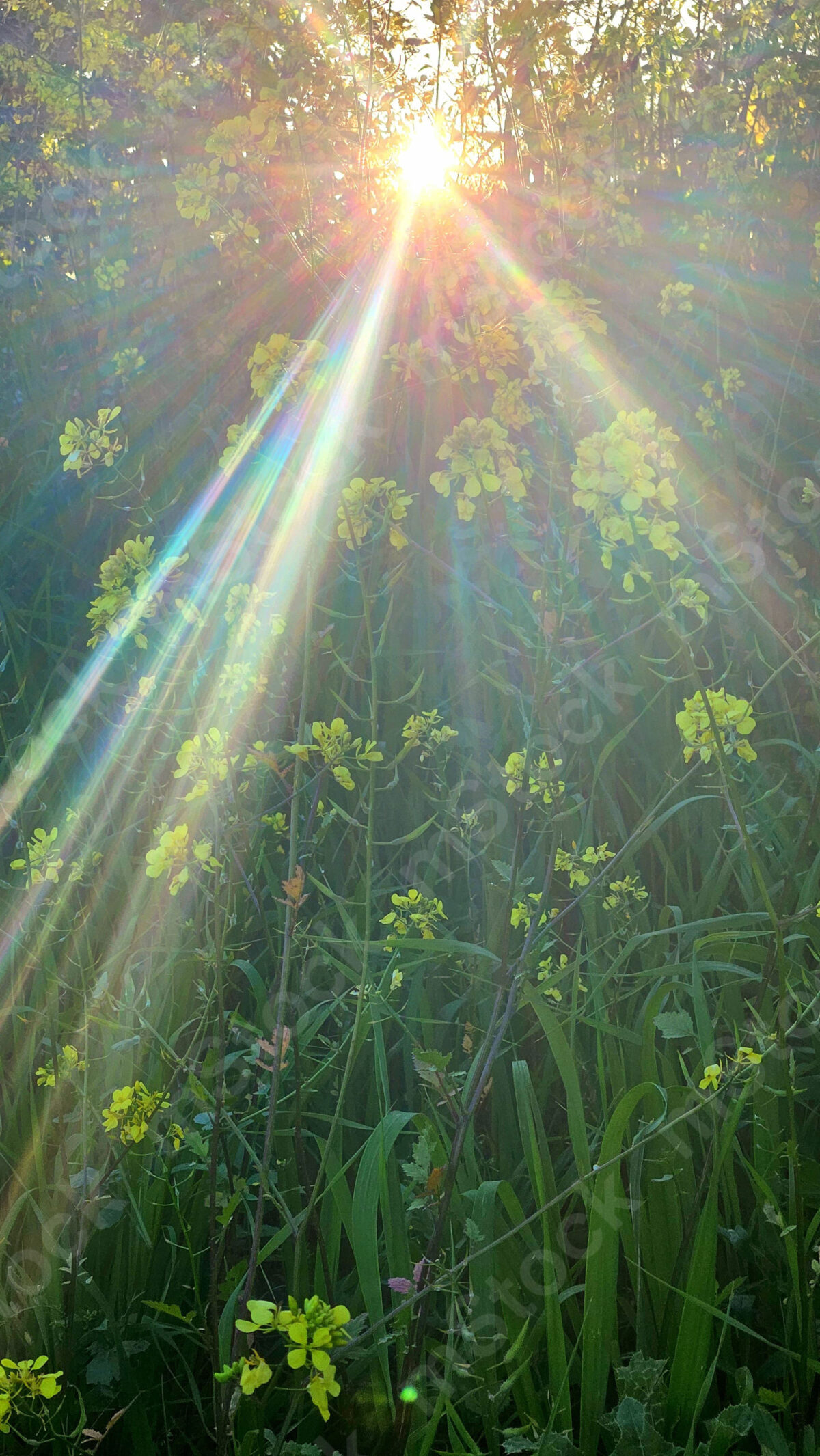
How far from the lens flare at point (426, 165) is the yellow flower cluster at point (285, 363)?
75cm

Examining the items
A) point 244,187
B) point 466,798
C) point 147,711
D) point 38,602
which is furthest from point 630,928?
point 38,602

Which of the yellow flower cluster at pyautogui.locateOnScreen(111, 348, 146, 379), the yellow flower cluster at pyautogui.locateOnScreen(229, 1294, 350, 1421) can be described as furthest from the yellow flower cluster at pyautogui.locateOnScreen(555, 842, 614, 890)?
the yellow flower cluster at pyautogui.locateOnScreen(111, 348, 146, 379)

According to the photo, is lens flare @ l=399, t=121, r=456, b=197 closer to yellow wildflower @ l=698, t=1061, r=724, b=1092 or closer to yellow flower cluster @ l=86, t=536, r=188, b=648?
yellow flower cluster @ l=86, t=536, r=188, b=648

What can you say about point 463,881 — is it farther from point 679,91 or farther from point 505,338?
point 679,91

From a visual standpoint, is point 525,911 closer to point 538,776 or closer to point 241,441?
point 538,776

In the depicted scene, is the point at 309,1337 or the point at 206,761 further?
the point at 206,761

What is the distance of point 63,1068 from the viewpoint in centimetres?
154

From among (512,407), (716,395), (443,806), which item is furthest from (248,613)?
(716,395)

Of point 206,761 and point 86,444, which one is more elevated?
point 86,444

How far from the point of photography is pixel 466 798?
7.08ft

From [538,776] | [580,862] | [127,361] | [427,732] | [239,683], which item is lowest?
[580,862]

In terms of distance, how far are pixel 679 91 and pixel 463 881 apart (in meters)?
2.32

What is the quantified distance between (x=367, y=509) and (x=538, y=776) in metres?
0.40

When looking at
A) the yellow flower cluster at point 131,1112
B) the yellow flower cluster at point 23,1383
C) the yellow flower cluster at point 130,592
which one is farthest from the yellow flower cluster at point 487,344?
the yellow flower cluster at point 23,1383
